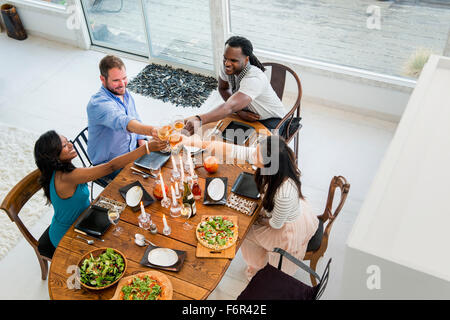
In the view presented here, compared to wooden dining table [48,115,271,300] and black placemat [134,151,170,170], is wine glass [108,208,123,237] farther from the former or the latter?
black placemat [134,151,170,170]

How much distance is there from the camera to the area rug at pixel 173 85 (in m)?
4.49

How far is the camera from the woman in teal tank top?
231cm

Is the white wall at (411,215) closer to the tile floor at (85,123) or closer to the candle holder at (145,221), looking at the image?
the candle holder at (145,221)

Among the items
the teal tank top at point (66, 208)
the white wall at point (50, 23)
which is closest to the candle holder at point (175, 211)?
the teal tank top at point (66, 208)

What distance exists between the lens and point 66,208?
242cm

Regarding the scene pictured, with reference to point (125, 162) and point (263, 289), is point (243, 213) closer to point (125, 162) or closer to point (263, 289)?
point (263, 289)

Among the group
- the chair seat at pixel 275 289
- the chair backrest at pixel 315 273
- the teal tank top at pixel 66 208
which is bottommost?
the chair seat at pixel 275 289

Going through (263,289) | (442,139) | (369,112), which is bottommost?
(369,112)

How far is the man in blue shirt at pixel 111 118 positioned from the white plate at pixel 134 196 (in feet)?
1.11

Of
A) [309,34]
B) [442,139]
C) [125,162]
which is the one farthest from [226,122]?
[442,139]

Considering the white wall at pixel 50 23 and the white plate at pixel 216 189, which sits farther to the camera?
the white wall at pixel 50 23

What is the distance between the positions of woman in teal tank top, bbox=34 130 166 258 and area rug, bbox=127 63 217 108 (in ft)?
6.73
